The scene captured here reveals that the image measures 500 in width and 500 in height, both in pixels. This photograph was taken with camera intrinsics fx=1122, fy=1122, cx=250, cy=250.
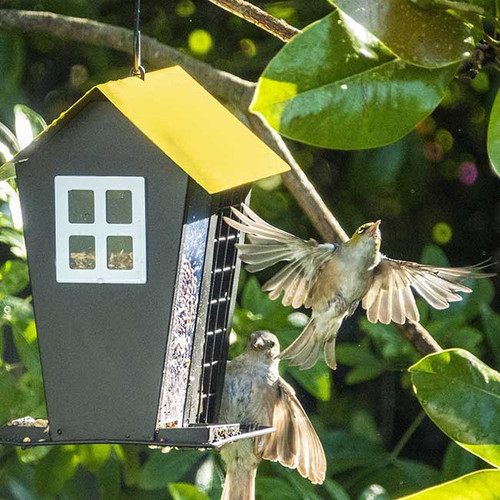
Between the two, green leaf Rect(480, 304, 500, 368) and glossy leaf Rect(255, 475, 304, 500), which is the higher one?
green leaf Rect(480, 304, 500, 368)

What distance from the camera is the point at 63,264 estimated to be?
140 centimetres

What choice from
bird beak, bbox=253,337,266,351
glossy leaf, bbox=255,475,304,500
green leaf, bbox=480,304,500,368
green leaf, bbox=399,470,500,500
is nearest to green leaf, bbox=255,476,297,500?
glossy leaf, bbox=255,475,304,500

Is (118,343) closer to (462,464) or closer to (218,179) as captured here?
(218,179)

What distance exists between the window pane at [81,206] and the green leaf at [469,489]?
25.3 inches

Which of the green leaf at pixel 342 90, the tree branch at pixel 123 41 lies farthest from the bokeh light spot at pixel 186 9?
the green leaf at pixel 342 90

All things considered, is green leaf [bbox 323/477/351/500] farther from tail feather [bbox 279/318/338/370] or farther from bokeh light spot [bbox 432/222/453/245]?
bokeh light spot [bbox 432/222/453/245]

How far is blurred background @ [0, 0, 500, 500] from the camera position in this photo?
87.7 inches

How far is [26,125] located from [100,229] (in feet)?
1.63

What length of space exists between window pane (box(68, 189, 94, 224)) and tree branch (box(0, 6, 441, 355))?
350 mm

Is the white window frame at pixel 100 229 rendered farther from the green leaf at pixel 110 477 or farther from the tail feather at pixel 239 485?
the green leaf at pixel 110 477

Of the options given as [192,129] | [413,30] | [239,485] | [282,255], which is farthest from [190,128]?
[239,485]

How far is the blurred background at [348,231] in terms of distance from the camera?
7.31 feet

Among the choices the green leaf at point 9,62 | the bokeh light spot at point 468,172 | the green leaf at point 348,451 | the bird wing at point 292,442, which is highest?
the green leaf at point 9,62

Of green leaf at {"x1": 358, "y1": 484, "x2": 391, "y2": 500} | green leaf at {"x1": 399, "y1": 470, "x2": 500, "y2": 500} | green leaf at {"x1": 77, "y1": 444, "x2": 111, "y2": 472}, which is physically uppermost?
green leaf at {"x1": 399, "y1": 470, "x2": 500, "y2": 500}
